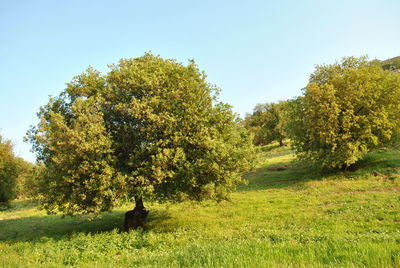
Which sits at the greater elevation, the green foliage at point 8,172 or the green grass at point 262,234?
the green foliage at point 8,172

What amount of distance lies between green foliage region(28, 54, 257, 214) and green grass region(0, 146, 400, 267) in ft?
7.61

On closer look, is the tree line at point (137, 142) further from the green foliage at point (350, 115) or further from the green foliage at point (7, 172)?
the green foliage at point (7, 172)

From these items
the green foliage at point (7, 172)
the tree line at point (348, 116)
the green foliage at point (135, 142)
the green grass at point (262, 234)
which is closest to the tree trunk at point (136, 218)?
the green grass at point (262, 234)

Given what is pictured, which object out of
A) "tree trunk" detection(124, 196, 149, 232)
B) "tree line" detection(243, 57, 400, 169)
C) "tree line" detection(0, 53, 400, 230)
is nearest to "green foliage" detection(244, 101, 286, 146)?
"tree line" detection(243, 57, 400, 169)

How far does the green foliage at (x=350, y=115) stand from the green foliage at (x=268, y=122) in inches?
1643

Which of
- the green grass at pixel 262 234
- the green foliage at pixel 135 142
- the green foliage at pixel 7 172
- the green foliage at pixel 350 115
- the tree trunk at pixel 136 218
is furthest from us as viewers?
the green foliage at pixel 7 172

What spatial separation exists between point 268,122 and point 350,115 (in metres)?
53.4

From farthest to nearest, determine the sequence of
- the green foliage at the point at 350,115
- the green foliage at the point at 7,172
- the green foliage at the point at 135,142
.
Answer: the green foliage at the point at 7,172
the green foliage at the point at 350,115
the green foliage at the point at 135,142

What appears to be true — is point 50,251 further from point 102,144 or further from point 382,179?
point 382,179

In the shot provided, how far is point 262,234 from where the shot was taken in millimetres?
12805

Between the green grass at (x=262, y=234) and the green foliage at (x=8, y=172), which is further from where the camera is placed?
the green foliage at (x=8, y=172)

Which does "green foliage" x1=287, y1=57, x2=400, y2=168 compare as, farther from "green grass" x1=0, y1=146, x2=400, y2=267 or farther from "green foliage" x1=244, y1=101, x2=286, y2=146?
"green foliage" x1=244, y1=101, x2=286, y2=146

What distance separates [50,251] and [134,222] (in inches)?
224

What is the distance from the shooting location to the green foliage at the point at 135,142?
14.1 metres
